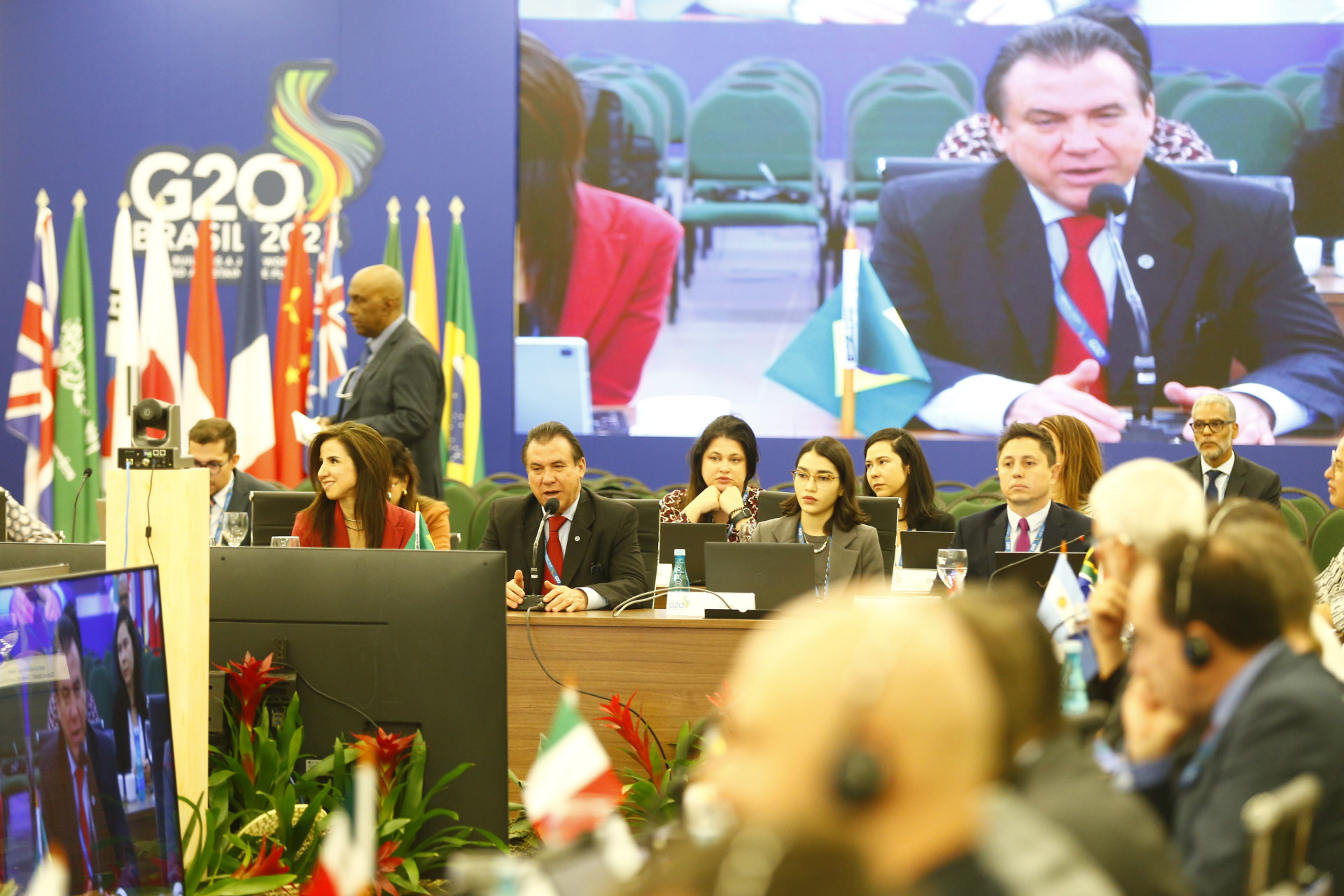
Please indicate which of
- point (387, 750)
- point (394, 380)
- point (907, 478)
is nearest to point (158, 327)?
point (394, 380)

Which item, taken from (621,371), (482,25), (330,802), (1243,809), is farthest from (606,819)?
(482,25)

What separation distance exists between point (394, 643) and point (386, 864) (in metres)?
0.42

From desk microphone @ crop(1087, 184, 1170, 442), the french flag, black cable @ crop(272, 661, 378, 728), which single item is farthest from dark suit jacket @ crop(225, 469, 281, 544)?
desk microphone @ crop(1087, 184, 1170, 442)

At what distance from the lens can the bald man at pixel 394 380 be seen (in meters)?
4.74

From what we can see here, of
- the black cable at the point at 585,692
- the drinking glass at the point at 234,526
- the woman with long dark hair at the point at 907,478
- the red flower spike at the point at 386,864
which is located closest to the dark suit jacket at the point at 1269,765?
the red flower spike at the point at 386,864

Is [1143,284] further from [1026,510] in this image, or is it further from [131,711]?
[131,711]

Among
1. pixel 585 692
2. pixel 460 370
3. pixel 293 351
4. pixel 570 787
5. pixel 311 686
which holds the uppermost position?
pixel 570 787

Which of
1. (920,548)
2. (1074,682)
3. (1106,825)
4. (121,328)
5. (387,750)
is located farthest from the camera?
(121,328)

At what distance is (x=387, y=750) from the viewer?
196cm

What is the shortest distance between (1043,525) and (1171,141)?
4.54m

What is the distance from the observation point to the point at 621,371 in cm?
784

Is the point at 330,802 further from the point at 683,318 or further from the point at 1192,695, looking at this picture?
the point at 683,318

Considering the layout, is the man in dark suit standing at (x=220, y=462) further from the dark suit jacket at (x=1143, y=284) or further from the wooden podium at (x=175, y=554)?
the dark suit jacket at (x=1143, y=284)

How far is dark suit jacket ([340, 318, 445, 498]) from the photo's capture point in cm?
473
